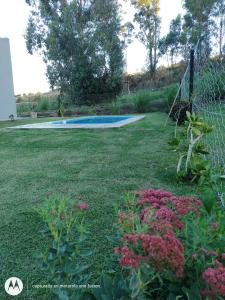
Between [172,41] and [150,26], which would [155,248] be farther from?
[150,26]

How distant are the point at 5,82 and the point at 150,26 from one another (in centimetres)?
1259

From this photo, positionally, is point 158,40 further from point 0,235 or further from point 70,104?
point 0,235

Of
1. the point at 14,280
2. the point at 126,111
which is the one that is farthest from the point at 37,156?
the point at 126,111

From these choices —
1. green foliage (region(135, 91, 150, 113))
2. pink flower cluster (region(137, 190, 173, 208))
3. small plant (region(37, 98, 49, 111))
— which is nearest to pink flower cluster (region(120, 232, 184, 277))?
pink flower cluster (region(137, 190, 173, 208))

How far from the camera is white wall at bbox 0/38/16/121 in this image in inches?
440

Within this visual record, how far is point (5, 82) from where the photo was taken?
11.3m

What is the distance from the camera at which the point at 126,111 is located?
41.0 feet

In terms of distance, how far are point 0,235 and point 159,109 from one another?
11.0m

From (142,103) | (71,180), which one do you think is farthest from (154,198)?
(142,103)

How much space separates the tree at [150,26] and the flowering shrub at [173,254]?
2005 centimetres

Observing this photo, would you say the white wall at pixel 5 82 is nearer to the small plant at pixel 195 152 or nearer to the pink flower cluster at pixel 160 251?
the small plant at pixel 195 152

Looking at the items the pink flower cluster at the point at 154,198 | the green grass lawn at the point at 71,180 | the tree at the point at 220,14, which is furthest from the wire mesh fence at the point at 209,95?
the tree at the point at 220,14

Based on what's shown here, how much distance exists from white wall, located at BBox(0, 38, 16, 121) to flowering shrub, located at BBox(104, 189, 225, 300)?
36.9ft

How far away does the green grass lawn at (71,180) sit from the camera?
5.14 feet
